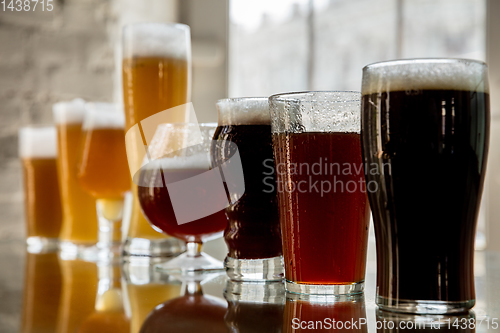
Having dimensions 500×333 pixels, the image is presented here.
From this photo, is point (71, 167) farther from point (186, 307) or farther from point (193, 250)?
point (186, 307)

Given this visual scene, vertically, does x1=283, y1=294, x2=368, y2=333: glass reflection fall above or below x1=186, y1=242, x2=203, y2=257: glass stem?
above

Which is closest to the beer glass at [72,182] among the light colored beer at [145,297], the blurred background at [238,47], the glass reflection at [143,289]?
the glass reflection at [143,289]

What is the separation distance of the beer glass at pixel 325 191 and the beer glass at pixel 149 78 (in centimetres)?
39

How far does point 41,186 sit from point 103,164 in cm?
21

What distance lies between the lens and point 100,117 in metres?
0.95

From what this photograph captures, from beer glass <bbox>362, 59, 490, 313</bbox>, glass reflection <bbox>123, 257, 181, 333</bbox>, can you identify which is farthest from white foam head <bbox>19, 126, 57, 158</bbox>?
beer glass <bbox>362, 59, 490, 313</bbox>

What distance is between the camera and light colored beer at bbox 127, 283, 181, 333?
1.53ft

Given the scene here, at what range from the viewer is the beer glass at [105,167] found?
3.10ft

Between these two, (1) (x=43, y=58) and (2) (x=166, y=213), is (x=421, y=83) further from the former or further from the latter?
(1) (x=43, y=58)

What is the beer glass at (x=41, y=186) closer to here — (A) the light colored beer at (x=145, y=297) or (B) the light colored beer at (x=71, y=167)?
(B) the light colored beer at (x=71, y=167)

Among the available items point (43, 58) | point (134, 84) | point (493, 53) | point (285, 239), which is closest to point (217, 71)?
point (43, 58)

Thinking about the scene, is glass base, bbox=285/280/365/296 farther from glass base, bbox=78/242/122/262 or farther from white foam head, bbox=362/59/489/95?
glass base, bbox=78/242/122/262

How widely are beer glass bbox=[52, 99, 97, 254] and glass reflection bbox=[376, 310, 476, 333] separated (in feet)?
2.23

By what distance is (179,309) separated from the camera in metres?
0.50
